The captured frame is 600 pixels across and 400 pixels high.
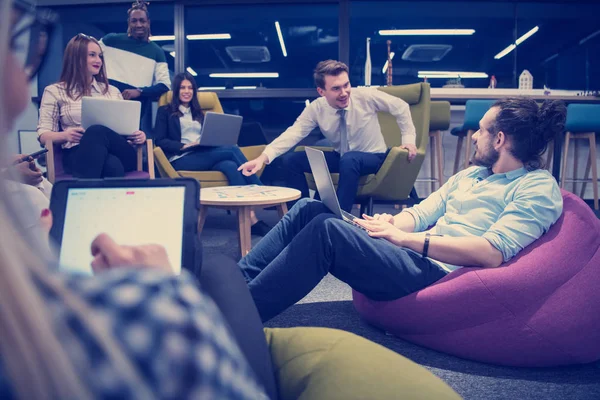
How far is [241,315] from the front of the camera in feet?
2.69

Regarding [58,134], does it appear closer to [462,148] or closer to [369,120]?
[369,120]

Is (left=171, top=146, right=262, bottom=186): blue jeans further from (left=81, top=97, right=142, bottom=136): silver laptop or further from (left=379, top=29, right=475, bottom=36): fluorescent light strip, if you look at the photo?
(left=379, top=29, right=475, bottom=36): fluorescent light strip

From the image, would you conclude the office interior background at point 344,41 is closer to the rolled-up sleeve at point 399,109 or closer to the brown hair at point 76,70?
the rolled-up sleeve at point 399,109

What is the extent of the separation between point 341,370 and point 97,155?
8.00 ft

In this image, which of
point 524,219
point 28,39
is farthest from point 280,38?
point 28,39

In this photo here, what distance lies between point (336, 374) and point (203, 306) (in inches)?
17.4

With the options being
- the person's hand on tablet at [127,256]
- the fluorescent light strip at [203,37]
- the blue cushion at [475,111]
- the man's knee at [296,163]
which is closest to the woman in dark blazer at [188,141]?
the man's knee at [296,163]

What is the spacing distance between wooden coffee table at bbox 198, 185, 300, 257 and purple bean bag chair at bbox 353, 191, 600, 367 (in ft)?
3.50

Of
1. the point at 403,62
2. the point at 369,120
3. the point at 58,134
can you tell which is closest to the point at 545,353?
the point at 369,120

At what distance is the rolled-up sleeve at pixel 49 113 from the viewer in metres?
2.91

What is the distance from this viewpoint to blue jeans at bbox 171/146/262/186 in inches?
137

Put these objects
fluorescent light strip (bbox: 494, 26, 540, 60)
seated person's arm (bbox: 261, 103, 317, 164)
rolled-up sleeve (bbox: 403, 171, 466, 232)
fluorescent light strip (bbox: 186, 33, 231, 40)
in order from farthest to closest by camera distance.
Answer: fluorescent light strip (bbox: 186, 33, 231, 40) → fluorescent light strip (bbox: 494, 26, 540, 60) → seated person's arm (bbox: 261, 103, 317, 164) → rolled-up sleeve (bbox: 403, 171, 466, 232)

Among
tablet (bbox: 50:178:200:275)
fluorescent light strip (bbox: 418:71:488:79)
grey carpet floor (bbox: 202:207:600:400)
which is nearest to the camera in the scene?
tablet (bbox: 50:178:200:275)

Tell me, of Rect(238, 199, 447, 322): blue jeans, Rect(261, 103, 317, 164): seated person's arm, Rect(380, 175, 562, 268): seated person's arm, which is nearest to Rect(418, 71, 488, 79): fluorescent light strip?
Rect(261, 103, 317, 164): seated person's arm
